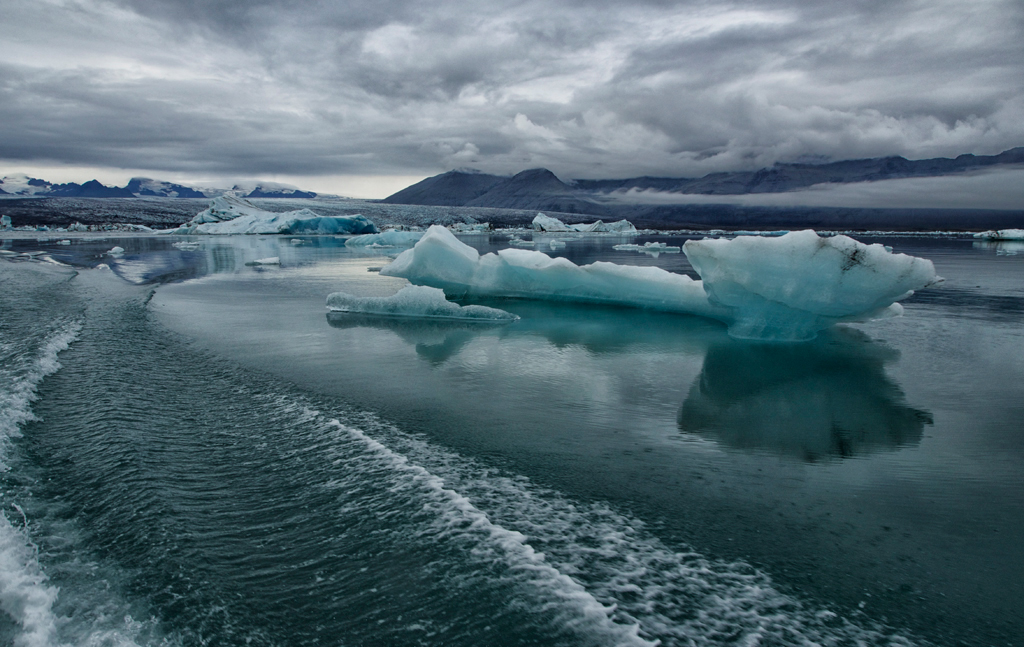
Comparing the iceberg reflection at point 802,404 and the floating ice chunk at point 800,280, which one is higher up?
the floating ice chunk at point 800,280

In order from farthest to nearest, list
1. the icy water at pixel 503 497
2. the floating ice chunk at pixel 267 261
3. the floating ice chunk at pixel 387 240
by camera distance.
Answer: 1. the floating ice chunk at pixel 387 240
2. the floating ice chunk at pixel 267 261
3. the icy water at pixel 503 497

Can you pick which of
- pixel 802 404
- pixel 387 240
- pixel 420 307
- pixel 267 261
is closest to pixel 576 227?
pixel 387 240

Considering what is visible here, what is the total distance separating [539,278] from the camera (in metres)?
10.0

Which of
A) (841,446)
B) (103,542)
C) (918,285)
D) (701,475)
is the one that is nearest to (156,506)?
(103,542)

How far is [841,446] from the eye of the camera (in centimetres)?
389

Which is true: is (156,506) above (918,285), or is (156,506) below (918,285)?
below

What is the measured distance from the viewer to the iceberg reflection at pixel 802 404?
397cm

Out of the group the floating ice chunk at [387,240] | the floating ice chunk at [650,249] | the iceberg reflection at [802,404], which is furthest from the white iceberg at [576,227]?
the iceberg reflection at [802,404]

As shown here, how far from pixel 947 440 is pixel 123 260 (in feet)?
73.9

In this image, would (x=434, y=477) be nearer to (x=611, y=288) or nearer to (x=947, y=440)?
(x=947, y=440)

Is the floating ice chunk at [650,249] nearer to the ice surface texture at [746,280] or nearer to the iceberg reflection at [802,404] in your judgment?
the ice surface texture at [746,280]

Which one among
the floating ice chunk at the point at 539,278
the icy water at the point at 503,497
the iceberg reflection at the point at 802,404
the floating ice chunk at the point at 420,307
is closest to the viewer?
the icy water at the point at 503,497

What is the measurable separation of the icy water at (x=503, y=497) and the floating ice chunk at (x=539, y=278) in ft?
8.85

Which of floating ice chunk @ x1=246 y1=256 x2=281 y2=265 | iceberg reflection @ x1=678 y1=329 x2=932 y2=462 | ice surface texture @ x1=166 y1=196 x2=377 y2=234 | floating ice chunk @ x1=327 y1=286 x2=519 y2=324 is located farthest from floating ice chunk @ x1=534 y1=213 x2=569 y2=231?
iceberg reflection @ x1=678 y1=329 x2=932 y2=462
